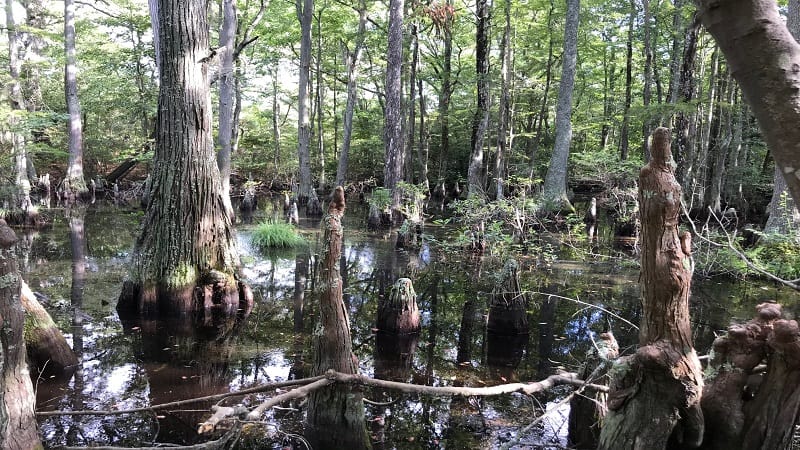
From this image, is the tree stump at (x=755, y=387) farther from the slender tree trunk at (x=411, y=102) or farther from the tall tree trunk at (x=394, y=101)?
the slender tree trunk at (x=411, y=102)

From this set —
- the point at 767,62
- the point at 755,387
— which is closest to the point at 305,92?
the point at 755,387

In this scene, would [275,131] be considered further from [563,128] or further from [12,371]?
[12,371]

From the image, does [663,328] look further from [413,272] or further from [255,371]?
[413,272]

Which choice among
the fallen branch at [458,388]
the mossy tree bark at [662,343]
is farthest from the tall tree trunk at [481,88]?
the mossy tree bark at [662,343]

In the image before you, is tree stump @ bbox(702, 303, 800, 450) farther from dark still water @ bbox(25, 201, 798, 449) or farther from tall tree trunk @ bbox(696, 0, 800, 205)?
dark still water @ bbox(25, 201, 798, 449)

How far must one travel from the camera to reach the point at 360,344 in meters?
5.44

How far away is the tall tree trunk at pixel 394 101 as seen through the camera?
1280cm

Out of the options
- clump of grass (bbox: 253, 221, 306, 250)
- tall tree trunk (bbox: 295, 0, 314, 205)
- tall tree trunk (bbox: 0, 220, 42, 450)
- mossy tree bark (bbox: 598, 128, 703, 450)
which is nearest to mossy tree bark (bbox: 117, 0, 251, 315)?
tall tree trunk (bbox: 0, 220, 42, 450)

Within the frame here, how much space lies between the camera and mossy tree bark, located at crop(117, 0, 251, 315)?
611cm

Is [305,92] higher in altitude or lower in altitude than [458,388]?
higher

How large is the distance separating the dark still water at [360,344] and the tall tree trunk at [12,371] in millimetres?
854

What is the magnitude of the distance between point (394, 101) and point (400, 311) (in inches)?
351

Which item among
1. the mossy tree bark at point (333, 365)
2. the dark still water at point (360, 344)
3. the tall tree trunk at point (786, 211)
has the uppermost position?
the tall tree trunk at point (786, 211)

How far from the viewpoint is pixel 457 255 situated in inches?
427
